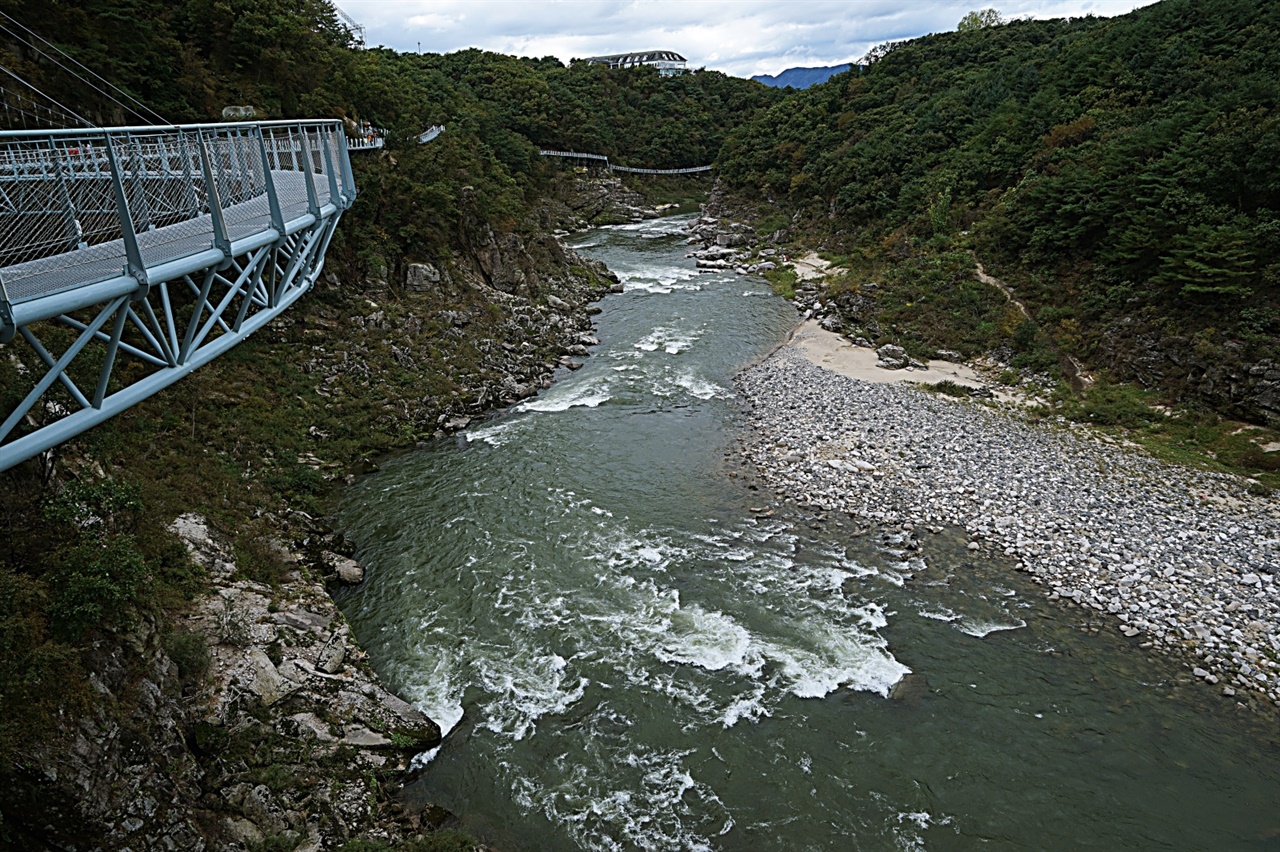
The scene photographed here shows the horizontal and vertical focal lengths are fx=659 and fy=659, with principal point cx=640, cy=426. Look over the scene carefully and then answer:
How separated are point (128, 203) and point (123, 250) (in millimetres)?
555

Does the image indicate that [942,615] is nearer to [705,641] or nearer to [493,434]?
[705,641]

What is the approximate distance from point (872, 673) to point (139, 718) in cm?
1044

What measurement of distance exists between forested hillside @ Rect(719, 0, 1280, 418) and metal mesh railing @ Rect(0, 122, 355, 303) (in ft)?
77.7

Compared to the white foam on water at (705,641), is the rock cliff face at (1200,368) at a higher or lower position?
higher

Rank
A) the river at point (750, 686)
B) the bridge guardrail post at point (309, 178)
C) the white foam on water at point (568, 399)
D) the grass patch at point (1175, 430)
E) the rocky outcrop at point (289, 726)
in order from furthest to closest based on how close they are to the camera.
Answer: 1. the white foam on water at point (568, 399)
2. the grass patch at point (1175, 430)
3. the bridge guardrail post at point (309, 178)
4. the river at point (750, 686)
5. the rocky outcrop at point (289, 726)

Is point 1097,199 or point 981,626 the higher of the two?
point 1097,199

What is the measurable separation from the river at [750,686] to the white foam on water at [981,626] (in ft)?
Answer: 0.16

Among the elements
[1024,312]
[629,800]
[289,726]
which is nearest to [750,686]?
[629,800]

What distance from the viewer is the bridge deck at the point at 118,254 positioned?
6.35 metres

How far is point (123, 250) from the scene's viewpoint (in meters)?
7.84

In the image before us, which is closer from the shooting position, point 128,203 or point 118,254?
point 118,254

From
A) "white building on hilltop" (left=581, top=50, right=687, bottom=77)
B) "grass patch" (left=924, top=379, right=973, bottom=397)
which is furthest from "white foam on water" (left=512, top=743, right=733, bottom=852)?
"white building on hilltop" (left=581, top=50, right=687, bottom=77)

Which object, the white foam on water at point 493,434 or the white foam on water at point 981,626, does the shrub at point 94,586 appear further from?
the white foam on water at point 981,626

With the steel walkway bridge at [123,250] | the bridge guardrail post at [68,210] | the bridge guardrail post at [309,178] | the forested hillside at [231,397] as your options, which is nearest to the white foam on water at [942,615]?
the forested hillside at [231,397]
